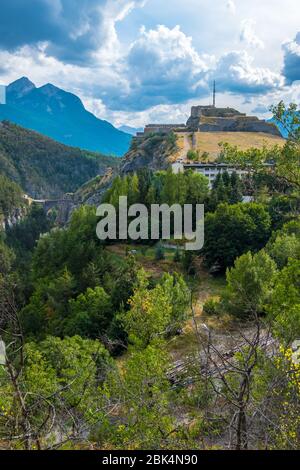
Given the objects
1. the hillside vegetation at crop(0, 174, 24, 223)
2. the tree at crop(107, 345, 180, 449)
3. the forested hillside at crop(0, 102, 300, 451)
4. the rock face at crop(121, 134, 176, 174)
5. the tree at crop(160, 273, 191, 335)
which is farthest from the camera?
the hillside vegetation at crop(0, 174, 24, 223)

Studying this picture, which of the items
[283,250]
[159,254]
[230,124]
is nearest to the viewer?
[283,250]

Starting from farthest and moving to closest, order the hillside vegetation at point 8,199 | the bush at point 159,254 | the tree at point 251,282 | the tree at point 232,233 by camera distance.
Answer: the hillside vegetation at point 8,199, the bush at point 159,254, the tree at point 232,233, the tree at point 251,282

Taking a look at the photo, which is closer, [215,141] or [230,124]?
[215,141]

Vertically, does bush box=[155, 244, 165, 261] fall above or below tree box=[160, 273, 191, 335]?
above

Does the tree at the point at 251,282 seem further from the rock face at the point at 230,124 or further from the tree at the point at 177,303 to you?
the rock face at the point at 230,124

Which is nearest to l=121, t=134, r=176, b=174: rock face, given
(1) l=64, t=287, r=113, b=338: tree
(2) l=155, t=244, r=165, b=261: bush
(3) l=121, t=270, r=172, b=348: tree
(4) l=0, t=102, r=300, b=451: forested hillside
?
(4) l=0, t=102, r=300, b=451: forested hillside

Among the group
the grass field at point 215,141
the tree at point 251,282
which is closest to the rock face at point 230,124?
the grass field at point 215,141

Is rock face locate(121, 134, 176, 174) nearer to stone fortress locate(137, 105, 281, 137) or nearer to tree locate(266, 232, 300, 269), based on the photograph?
stone fortress locate(137, 105, 281, 137)

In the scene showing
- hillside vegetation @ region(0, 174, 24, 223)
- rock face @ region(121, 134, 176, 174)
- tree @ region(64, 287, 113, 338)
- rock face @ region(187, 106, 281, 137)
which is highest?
rock face @ region(187, 106, 281, 137)

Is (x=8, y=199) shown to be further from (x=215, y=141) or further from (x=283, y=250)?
(x=283, y=250)

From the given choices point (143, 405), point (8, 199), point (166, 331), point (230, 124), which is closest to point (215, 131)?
point (230, 124)

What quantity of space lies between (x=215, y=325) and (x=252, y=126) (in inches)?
4107

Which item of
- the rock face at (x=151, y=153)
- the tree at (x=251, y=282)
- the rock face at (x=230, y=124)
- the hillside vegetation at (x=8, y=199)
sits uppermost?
the rock face at (x=230, y=124)
